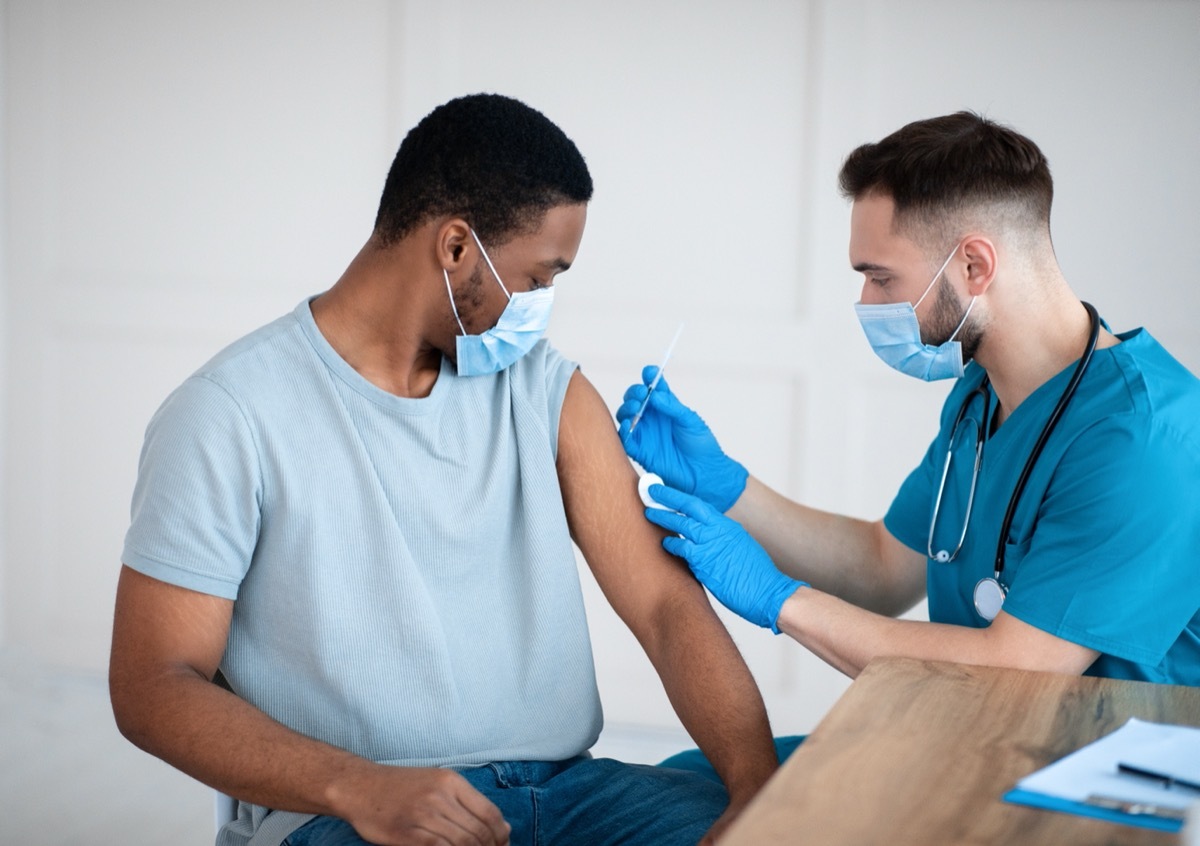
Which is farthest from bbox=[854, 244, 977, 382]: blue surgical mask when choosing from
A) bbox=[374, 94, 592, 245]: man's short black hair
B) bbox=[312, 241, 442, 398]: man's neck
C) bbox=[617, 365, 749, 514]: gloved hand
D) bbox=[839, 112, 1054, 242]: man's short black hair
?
bbox=[312, 241, 442, 398]: man's neck

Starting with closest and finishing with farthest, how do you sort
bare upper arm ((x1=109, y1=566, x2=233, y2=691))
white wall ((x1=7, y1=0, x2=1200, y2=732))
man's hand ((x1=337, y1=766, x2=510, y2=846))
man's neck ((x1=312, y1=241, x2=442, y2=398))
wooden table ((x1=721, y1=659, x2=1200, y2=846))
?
wooden table ((x1=721, y1=659, x2=1200, y2=846)) → man's hand ((x1=337, y1=766, x2=510, y2=846)) → bare upper arm ((x1=109, y1=566, x2=233, y2=691)) → man's neck ((x1=312, y1=241, x2=442, y2=398)) → white wall ((x1=7, y1=0, x2=1200, y2=732))

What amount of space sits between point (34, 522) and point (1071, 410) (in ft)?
10.0

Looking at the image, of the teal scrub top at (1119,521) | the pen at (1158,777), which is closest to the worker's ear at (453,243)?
the teal scrub top at (1119,521)

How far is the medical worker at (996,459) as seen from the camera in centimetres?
151

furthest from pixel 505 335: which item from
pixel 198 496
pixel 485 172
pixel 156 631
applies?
pixel 156 631

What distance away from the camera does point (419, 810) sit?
1.18 metres

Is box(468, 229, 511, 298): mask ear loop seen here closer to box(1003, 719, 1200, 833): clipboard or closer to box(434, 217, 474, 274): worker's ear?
box(434, 217, 474, 274): worker's ear

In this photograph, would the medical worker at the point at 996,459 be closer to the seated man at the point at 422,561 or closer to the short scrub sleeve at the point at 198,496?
the seated man at the point at 422,561

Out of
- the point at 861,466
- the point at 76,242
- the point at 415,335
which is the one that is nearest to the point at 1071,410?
the point at 415,335

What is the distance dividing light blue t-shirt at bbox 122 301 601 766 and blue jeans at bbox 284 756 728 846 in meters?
0.03

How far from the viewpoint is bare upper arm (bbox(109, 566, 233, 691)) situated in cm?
130

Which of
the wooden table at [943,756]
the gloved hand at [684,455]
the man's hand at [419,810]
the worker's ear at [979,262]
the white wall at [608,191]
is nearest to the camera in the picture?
the wooden table at [943,756]

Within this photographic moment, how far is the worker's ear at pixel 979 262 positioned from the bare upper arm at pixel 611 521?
58 cm

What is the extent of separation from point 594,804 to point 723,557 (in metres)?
0.42
